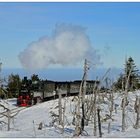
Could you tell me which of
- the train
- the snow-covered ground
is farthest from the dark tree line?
the train

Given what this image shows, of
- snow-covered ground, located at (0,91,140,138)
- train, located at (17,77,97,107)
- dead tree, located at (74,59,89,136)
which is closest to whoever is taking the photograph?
dead tree, located at (74,59,89,136)

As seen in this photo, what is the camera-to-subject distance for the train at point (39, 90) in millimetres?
22250

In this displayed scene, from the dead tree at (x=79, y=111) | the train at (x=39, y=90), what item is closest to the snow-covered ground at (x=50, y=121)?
the dead tree at (x=79, y=111)

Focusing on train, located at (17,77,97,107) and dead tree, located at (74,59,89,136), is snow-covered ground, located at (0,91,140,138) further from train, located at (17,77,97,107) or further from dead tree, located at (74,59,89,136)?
train, located at (17,77,97,107)

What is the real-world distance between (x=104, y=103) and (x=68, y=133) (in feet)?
24.4

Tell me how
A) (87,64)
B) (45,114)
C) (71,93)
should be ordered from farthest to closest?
(71,93), (45,114), (87,64)

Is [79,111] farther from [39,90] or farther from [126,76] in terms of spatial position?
[39,90]

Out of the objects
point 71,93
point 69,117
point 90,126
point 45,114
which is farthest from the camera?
point 71,93

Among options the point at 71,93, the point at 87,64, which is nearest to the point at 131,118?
the point at 87,64

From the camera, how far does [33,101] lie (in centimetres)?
2305

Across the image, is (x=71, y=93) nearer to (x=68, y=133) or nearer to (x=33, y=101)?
(x=33, y=101)

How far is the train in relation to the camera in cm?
2225

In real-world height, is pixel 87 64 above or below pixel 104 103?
above

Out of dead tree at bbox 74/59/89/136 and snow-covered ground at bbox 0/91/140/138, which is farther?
snow-covered ground at bbox 0/91/140/138
